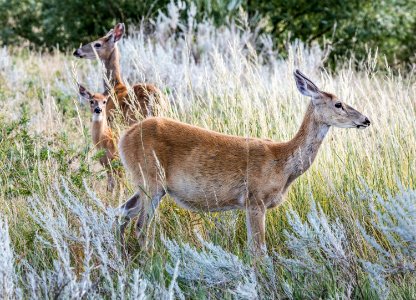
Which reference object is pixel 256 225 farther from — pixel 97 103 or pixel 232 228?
pixel 97 103

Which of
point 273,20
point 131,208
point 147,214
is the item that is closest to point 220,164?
point 147,214

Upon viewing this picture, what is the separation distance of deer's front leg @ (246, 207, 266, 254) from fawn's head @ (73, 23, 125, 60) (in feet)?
16.8

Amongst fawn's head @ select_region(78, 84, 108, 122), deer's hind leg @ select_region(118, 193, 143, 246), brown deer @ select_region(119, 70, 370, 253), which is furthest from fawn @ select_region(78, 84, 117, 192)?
brown deer @ select_region(119, 70, 370, 253)

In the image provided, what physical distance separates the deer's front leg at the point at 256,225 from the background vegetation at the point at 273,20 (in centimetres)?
829

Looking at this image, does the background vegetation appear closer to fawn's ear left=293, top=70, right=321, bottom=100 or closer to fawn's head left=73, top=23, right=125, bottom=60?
fawn's head left=73, top=23, right=125, bottom=60

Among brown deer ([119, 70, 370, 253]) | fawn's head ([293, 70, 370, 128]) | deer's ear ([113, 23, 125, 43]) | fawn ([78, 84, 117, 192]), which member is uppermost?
fawn's head ([293, 70, 370, 128])

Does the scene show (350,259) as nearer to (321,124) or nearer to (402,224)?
(402,224)

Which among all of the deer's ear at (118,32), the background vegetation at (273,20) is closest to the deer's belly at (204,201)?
the deer's ear at (118,32)

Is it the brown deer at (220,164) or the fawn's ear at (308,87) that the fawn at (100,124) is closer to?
the brown deer at (220,164)

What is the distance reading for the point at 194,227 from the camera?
5.91 metres

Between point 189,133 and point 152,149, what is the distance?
279 mm

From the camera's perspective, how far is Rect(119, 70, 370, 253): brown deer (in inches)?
228

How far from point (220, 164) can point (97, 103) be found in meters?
3.17

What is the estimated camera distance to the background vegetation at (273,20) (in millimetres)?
14945
